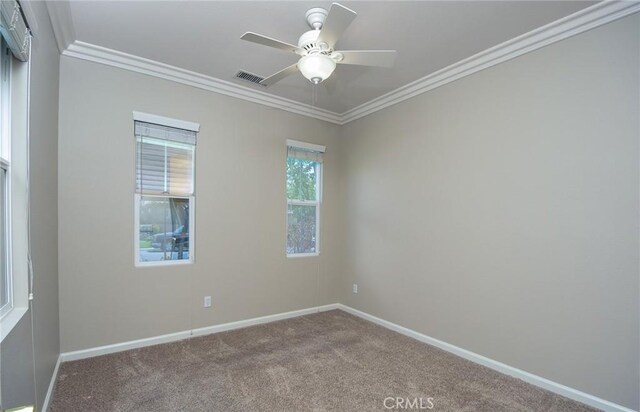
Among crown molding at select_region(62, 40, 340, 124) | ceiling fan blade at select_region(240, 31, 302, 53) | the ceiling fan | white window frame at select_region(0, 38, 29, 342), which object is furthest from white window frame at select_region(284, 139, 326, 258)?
white window frame at select_region(0, 38, 29, 342)

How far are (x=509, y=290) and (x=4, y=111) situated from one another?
361 cm

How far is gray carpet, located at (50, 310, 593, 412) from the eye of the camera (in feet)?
7.38

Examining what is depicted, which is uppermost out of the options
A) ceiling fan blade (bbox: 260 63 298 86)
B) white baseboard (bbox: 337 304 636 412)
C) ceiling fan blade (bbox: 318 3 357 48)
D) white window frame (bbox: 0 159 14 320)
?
ceiling fan blade (bbox: 318 3 357 48)

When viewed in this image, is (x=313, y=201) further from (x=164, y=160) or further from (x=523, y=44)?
(x=523, y=44)

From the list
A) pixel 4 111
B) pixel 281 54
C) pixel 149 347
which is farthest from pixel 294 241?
pixel 4 111

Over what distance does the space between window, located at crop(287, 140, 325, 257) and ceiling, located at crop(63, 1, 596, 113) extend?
128 centimetres

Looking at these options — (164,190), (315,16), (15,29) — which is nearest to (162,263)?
(164,190)

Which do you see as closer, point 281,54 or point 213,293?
point 281,54

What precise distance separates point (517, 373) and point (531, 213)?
4.35 feet

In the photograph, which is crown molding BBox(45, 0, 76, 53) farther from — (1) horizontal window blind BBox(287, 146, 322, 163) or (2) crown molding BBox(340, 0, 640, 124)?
(2) crown molding BBox(340, 0, 640, 124)

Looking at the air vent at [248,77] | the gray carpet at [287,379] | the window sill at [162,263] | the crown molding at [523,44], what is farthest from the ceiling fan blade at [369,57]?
the window sill at [162,263]

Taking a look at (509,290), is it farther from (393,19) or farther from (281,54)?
(281,54)

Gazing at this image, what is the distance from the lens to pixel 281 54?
116 inches

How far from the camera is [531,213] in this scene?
8.51ft
